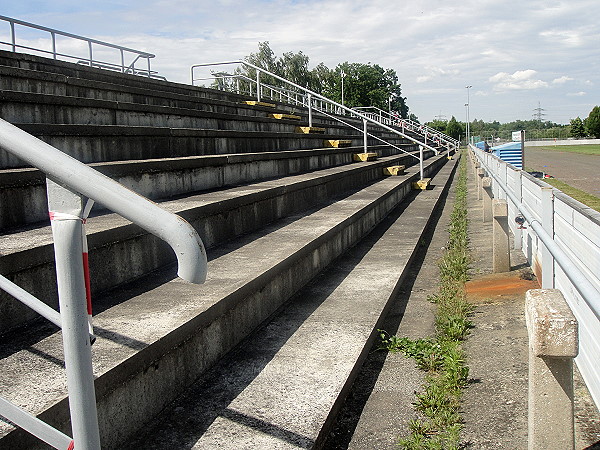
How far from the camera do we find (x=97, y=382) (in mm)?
2033

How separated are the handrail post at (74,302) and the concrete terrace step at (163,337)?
0.63m

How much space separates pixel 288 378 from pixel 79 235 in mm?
1928

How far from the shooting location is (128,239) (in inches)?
130

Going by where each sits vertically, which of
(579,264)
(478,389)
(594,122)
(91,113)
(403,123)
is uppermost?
(594,122)

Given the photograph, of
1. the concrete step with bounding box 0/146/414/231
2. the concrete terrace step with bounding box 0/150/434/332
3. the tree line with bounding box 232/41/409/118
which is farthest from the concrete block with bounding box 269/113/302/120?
the tree line with bounding box 232/41/409/118

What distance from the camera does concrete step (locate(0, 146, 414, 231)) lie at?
3.28m

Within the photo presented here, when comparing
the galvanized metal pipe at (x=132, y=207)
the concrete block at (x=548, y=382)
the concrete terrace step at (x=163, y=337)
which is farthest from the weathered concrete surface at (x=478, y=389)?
the galvanized metal pipe at (x=132, y=207)

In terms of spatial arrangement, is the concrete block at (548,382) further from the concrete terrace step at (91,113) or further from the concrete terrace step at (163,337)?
the concrete terrace step at (91,113)

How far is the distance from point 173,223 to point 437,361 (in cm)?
278

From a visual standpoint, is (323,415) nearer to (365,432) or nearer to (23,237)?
(365,432)


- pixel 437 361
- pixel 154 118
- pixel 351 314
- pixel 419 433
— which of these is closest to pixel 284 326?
pixel 351 314

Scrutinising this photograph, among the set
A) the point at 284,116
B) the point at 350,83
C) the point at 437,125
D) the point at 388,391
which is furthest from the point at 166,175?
the point at 437,125

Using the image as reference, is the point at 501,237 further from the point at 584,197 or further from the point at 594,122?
the point at 594,122

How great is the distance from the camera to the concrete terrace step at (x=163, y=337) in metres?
2.04
